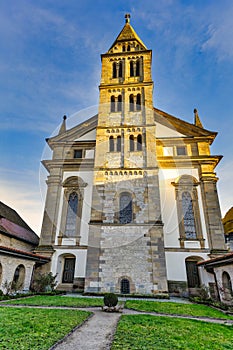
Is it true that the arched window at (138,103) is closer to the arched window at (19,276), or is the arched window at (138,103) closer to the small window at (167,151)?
the small window at (167,151)

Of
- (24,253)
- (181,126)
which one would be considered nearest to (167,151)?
(181,126)

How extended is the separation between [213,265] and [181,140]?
1053cm

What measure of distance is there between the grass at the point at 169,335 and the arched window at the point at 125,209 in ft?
28.7

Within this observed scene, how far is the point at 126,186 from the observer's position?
55.1 feet

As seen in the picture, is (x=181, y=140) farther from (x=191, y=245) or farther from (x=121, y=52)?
(x=121, y=52)

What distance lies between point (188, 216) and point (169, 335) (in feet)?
40.5

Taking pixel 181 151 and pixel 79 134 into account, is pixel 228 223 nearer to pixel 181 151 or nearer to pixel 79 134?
pixel 181 151

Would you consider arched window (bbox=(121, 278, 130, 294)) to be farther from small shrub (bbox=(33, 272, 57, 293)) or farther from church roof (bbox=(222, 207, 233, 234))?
church roof (bbox=(222, 207, 233, 234))

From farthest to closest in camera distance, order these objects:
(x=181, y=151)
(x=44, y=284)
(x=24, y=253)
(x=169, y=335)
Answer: (x=181, y=151) < (x=44, y=284) < (x=24, y=253) < (x=169, y=335)

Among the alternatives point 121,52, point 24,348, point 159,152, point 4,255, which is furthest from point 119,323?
point 121,52

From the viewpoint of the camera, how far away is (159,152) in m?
19.2

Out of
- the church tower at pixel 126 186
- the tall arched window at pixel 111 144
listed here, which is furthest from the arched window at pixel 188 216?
the tall arched window at pixel 111 144

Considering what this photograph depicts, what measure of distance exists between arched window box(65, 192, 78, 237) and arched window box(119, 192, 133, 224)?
12.4 ft

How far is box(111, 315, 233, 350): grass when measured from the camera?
468 centimetres
